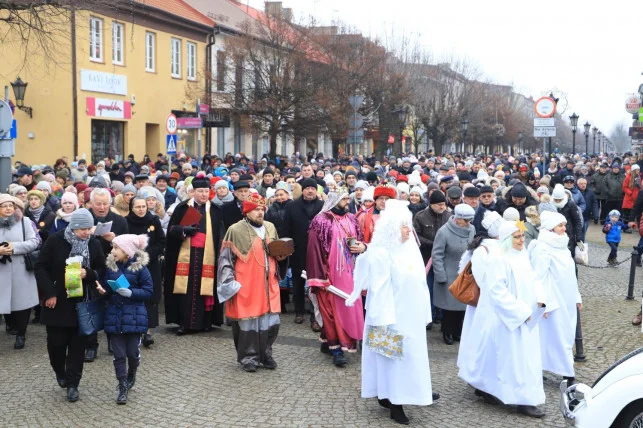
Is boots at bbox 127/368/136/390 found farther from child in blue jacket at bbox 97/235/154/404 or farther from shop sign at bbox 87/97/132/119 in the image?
shop sign at bbox 87/97/132/119

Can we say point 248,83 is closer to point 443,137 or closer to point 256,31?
point 256,31

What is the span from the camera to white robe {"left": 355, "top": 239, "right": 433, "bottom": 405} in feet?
21.9

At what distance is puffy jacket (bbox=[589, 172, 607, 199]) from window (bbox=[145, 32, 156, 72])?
17.6 metres

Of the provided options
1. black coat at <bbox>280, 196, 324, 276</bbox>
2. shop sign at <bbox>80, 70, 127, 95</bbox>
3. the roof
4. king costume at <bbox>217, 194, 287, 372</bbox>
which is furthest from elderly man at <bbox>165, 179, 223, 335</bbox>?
the roof

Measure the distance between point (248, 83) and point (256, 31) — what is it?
7.79 ft

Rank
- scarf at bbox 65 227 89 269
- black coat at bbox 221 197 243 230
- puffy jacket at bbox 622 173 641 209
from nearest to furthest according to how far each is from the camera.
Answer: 1. scarf at bbox 65 227 89 269
2. black coat at bbox 221 197 243 230
3. puffy jacket at bbox 622 173 641 209

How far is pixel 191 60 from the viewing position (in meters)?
34.4

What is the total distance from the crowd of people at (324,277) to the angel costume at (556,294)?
1cm

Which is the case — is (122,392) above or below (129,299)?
below

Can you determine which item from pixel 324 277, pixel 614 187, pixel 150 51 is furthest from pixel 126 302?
pixel 150 51

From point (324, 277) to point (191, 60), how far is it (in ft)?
89.7

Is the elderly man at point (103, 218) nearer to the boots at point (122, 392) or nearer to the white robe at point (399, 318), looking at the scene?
the boots at point (122, 392)

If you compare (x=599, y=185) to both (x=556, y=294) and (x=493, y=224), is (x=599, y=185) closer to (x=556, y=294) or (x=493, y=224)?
(x=556, y=294)

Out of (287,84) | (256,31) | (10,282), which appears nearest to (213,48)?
(256,31)
